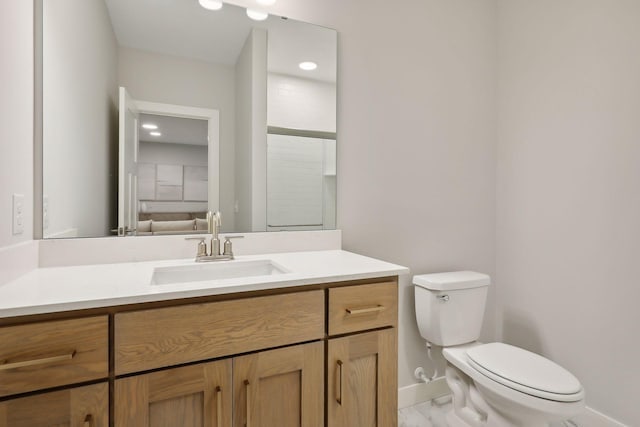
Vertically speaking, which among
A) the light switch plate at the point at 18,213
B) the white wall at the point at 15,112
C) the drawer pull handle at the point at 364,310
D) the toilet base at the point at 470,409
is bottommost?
the toilet base at the point at 470,409

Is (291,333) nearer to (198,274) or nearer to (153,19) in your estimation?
(198,274)

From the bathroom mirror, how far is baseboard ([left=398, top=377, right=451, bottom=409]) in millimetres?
1035

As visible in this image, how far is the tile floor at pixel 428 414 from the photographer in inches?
66.9

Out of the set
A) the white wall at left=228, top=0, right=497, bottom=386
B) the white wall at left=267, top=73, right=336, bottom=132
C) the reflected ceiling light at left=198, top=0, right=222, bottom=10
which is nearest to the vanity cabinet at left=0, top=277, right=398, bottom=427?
the white wall at left=228, top=0, right=497, bottom=386

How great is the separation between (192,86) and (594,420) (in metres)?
2.40

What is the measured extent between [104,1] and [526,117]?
2.14 meters

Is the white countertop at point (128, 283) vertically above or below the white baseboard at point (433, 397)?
above

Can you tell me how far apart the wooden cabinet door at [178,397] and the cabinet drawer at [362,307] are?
35 cm

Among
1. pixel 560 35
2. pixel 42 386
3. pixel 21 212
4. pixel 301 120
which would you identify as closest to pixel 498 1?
pixel 560 35

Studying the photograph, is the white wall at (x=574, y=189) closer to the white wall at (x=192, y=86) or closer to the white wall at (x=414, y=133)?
the white wall at (x=414, y=133)

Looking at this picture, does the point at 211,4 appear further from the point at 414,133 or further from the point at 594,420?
the point at 594,420

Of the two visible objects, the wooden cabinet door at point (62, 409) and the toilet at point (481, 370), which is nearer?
the wooden cabinet door at point (62, 409)

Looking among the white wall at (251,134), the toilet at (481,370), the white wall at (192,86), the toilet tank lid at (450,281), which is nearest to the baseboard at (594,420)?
the toilet at (481,370)

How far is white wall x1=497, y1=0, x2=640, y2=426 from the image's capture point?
1512 mm
